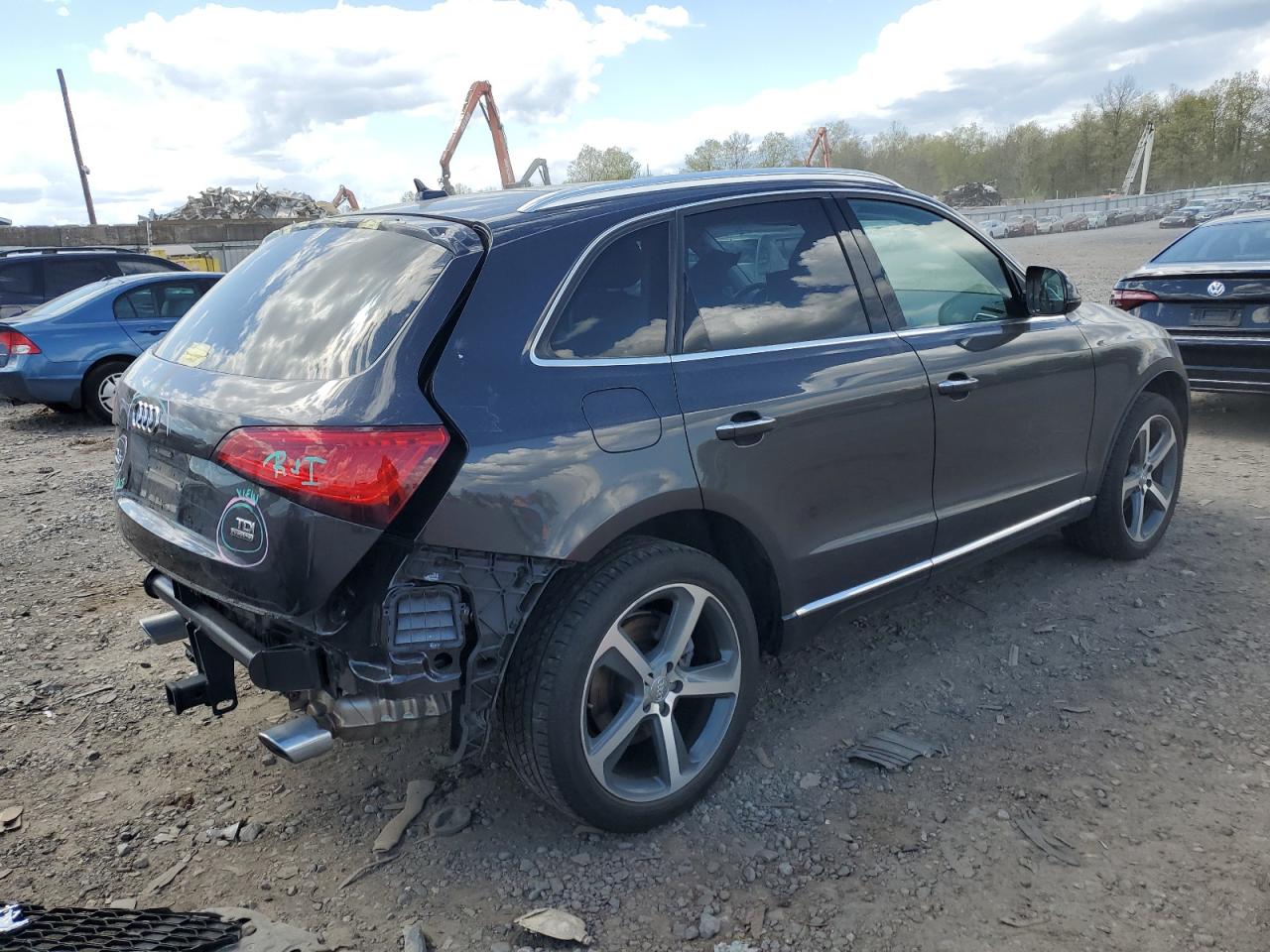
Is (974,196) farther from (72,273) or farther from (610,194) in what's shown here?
(610,194)

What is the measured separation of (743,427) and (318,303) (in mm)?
1302

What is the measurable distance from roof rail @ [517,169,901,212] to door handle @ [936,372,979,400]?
31.8 inches

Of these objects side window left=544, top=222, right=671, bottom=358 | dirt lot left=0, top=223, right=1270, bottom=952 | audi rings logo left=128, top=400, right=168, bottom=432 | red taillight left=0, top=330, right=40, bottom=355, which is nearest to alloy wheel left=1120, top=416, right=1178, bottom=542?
dirt lot left=0, top=223, right=1270, bottom=952

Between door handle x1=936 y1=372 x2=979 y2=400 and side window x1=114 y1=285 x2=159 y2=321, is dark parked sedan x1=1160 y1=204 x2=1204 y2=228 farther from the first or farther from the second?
door handle x1=936 y1=372 x2=979 y2=400

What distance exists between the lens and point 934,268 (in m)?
3.92

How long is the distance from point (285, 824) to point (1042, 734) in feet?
8.30

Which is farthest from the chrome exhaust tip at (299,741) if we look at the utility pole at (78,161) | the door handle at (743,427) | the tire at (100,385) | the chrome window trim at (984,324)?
the utility pole at (78,161)

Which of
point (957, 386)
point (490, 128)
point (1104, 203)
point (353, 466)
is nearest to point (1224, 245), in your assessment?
point (957, 386)

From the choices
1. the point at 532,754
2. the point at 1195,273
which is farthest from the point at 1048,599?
the point at 1195,273

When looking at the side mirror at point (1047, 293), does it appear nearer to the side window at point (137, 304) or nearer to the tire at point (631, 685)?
the tire at point (631, 685)

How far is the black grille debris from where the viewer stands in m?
2.27

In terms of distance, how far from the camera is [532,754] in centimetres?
266

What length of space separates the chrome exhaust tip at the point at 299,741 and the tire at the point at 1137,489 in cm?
367

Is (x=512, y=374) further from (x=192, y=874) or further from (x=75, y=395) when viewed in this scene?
(x=75, y=395)
